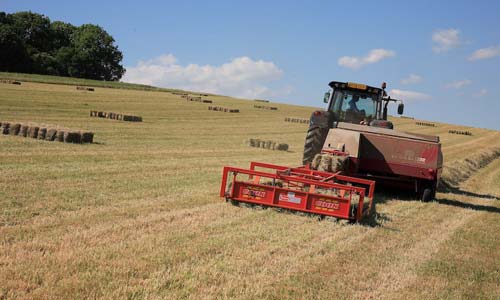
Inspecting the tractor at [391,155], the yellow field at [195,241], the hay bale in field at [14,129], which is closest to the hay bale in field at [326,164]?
the tractor at [391,155]

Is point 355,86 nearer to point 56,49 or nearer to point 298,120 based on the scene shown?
point 298,120

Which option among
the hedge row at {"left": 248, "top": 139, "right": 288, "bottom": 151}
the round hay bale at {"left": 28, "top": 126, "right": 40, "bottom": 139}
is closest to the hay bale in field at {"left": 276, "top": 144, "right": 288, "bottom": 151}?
the hedge row at {"left": 248, "top": 139, "right": 288, "bottom": 151}

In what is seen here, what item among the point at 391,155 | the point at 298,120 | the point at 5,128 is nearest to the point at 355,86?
the point at 391,155

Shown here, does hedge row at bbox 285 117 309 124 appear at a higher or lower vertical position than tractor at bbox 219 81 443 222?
higher

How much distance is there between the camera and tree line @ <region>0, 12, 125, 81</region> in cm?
5841

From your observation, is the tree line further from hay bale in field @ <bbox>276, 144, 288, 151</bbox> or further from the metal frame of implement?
the metal frame of implement

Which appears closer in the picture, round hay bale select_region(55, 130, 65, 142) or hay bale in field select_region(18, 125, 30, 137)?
round hay bale select_region(55, 130, 65, 142)

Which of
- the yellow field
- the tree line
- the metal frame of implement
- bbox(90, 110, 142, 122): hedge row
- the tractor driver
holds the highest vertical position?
the tree line

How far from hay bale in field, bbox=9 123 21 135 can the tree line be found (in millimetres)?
47871

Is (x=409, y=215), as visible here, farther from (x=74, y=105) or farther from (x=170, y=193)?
(x=74, y=105)

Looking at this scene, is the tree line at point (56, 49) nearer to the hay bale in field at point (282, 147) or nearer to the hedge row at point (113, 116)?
the hedge row at point (113, 116)

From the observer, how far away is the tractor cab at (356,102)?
12.6 meters

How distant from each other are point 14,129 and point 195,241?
9759mm

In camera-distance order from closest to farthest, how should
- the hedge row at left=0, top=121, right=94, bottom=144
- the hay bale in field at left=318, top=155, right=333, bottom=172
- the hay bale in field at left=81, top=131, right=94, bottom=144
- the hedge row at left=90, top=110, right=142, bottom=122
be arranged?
the hay bale in field at left=318, top=155, right=333, bottom=172 → the hedge row at left=0, top=121, right=94, bottom=144 → the hay bale in field at left=81, top=131, right=94, bottom=144 → the hedge row at left=90, top=110, right=142, bottom=122
